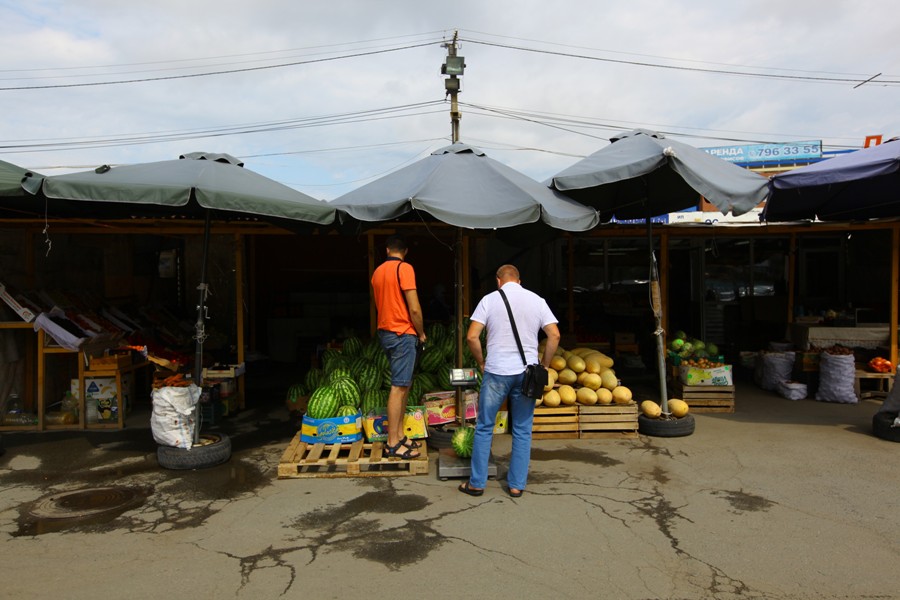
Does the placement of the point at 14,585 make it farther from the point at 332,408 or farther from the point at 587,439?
the point at 587,439

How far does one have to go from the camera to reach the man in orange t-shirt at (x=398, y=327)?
5.61 m

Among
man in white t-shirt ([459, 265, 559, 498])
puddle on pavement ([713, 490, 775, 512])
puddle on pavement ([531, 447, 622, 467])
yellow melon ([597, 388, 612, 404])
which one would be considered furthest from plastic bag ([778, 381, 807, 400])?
man in white t-shirt ([459, 265, 559, 498])

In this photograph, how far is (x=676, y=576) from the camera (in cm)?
368

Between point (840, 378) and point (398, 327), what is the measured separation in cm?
627

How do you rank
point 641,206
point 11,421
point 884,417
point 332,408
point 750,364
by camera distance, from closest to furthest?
point 332,408 < point 884,417 < point 11,421 < point 641,206 < point 750,364

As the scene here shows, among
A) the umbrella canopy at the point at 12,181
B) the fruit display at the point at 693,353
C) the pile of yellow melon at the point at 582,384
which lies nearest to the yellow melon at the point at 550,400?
the pile of yellow melon at the point at 582,384

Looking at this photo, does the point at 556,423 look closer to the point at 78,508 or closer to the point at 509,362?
the point at 509,362

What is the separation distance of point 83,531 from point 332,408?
2299 millimetres

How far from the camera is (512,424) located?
16.2ft

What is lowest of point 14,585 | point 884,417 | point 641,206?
point 14,585

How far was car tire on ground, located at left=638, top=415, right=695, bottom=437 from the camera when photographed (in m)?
6.65

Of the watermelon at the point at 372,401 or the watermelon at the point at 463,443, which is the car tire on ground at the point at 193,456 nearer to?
the watermelon at the point at 372,401

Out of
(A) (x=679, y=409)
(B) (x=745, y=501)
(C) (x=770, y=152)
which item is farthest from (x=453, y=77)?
(B) (x=745, y=501)

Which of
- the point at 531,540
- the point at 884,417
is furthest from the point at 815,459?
the point at 531,540
